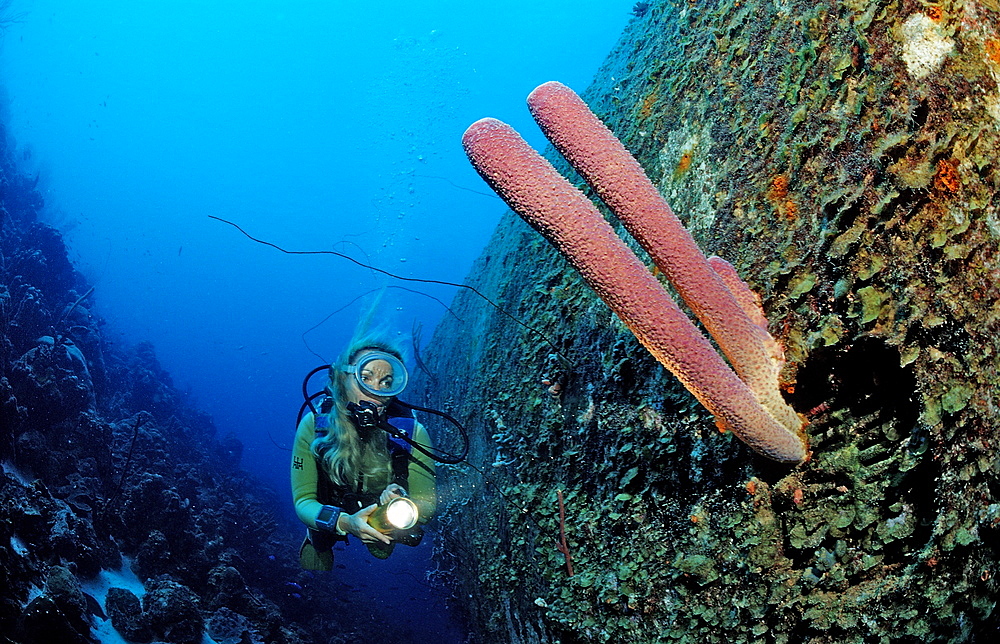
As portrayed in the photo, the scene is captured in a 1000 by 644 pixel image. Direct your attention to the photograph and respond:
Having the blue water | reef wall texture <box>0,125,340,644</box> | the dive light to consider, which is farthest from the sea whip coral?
the blue water

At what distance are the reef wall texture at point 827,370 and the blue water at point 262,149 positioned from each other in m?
64.3

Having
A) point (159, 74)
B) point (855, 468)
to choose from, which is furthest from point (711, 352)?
point (159, 74)

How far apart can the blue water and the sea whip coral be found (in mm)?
65199

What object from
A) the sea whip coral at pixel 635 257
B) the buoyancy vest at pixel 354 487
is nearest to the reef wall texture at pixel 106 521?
the buoyancy vest at pixel 354 487

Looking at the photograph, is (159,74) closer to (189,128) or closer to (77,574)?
(189,128)

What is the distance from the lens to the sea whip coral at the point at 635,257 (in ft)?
3.76

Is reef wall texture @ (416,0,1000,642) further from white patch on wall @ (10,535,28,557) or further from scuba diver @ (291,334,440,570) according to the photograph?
white patch on wall @ (10,535,28,557)

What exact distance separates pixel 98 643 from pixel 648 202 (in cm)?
605

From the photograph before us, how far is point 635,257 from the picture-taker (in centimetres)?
122

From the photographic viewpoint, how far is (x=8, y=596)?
385cm

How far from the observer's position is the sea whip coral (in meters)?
1.15

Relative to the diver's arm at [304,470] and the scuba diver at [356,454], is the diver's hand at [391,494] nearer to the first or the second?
the scuba diver at [356,454]

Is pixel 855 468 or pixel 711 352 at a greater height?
pixel 711 352

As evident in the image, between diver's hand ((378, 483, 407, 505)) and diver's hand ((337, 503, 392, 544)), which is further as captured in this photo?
diver's hand ((337, 503, 392, 544))
